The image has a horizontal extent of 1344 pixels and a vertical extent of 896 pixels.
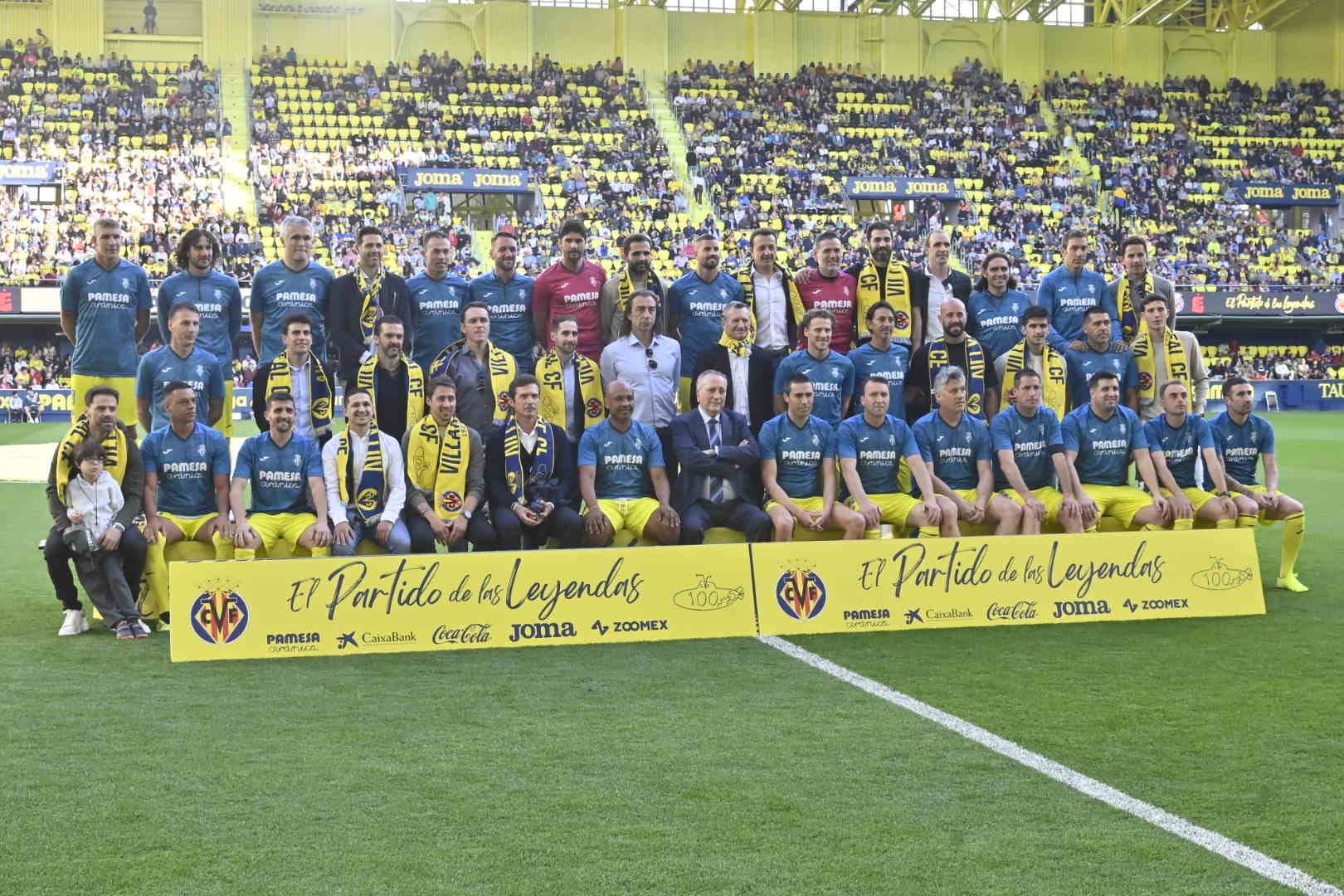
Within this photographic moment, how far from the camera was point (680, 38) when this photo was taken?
148 ft

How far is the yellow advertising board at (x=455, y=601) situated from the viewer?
23.1 feet

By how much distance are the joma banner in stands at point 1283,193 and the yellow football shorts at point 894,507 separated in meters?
39.0

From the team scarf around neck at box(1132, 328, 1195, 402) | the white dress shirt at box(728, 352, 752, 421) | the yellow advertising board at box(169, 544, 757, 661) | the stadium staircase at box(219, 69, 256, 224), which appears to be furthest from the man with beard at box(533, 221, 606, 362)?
the stadium staircase at box(219, 69, 256, 224)

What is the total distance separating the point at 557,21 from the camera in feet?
144

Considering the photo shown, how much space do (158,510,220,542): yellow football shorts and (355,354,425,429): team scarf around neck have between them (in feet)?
2.98

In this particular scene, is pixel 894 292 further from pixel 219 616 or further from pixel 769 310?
pixel 219 616

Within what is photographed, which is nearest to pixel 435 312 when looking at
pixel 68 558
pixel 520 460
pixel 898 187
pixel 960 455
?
pixel 520 460

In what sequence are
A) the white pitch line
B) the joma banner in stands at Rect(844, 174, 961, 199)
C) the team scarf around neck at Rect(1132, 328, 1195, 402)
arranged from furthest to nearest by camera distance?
the joma banner in stands at Rect(844, 174, 961, 199) < the team scarf around neck at Rect(1132, 328, 1195, 402) < the white pitch line

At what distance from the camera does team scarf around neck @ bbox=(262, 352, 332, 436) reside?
8.61m

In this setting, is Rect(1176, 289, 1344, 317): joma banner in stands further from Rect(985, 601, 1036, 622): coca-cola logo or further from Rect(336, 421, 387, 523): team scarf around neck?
Rect(336, 421, 387, 523): team scarf around neck

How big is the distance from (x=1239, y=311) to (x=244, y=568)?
36.5 m

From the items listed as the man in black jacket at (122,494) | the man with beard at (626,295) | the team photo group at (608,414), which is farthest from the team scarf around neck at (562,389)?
the man in black jacket at (122,494)

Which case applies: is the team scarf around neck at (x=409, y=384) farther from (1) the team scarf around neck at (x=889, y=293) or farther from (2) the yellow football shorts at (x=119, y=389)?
A: (1) the team scarf around neck at (x=889, y=293)

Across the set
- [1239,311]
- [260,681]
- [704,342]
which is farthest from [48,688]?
[1239,311]
